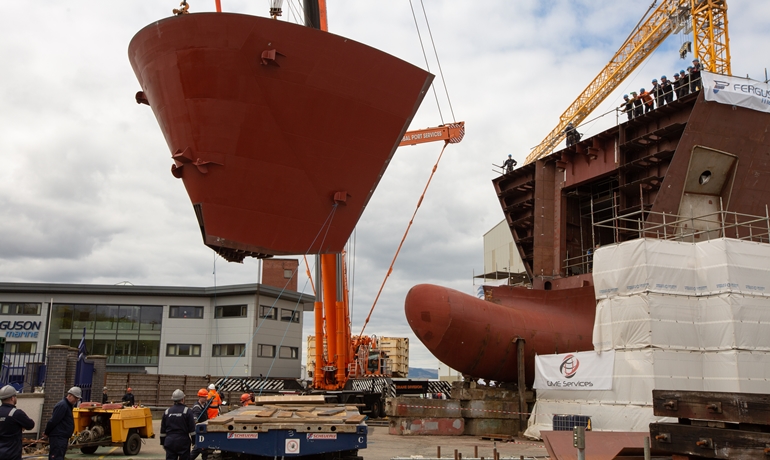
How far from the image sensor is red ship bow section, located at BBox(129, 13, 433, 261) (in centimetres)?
1122

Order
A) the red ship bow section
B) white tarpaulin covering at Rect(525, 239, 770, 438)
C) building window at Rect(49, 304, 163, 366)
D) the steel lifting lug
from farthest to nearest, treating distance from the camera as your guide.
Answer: building window at Rect(49, 304, 163, 366) < white tarpaulin covering at Rect(525, 239, 770, 438) < the red ship bow section < the steel lifting lug

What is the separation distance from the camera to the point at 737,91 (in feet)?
61.6

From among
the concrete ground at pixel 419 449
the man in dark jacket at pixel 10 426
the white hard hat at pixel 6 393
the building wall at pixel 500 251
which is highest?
the building wall at pixel 500 251

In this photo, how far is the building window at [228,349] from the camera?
33750 millimetres

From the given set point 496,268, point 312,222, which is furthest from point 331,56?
point 496,268

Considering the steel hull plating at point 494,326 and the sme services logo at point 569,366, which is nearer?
the sme services logo at point 569,366

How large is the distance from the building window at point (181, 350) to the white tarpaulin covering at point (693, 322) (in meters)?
25.1

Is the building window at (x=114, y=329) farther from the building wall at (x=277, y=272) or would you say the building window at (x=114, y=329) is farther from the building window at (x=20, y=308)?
the building wall at (x=277, y=272)

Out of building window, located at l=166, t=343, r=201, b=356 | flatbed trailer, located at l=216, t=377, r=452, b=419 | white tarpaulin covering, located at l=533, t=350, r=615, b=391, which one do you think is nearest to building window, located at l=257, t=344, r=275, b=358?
building window, located at l=166, t=343, r=201, b=356

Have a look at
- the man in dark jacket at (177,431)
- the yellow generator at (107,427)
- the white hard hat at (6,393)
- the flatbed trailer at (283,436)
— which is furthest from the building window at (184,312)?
the flatbed trailer at (283,436)

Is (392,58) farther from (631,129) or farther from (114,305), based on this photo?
(114,305)

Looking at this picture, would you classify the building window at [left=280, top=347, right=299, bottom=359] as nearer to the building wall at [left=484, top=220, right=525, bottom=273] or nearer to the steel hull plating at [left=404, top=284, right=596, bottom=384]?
the building wall at [left=484, top=220, right=525, bottom=273]

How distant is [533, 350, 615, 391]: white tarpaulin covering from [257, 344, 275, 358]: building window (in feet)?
64.9

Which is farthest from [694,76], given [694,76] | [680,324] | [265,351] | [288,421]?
→ [265,351]
